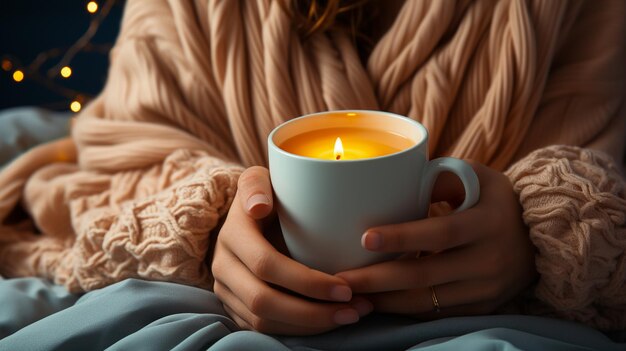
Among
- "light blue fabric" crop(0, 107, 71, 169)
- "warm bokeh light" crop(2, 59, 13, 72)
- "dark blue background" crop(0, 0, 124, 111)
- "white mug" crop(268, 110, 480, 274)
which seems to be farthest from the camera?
"dark blue background" crop(0, 0, 124, 111)

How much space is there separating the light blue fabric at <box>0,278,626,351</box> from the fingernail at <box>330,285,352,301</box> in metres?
0.07

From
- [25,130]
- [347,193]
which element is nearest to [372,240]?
[347,193]

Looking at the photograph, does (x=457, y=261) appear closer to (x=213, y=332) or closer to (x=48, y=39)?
(x=213, y=332)

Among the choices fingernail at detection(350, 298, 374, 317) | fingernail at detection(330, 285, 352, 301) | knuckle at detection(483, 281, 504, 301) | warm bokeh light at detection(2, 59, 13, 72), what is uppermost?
fingernail at detection(330, 285, 352, 301)

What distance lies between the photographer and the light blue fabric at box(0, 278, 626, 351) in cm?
54

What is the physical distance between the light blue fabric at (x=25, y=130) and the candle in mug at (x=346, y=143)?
73 cm

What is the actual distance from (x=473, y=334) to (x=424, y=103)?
31 cm

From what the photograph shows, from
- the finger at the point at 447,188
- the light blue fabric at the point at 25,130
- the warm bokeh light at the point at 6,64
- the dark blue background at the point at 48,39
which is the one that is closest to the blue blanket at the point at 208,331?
the finger at the point at 447,188

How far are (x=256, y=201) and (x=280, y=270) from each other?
57 mm

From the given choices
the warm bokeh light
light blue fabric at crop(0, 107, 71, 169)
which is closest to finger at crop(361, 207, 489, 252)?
light blue fabric at crop(0, 107, 71, 169)

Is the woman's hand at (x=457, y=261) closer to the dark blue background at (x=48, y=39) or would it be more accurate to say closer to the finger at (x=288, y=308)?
the finger at (x=288, y=308)

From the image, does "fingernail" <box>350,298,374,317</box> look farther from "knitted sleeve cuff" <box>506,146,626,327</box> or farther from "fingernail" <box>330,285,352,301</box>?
"knitted sleeve cuff" <box>506,146,626,327</box>

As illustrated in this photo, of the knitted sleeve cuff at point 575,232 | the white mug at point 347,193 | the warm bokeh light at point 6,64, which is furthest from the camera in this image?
the warm bokeh light at point 6,64

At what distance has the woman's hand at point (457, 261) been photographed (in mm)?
518
